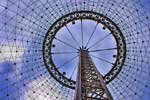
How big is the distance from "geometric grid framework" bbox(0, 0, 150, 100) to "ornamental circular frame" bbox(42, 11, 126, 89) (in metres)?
0.69

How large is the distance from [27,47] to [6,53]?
4152mm

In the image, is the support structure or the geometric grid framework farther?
the geometric grid framework

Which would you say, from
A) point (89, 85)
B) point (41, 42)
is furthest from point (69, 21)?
point (89, 85)

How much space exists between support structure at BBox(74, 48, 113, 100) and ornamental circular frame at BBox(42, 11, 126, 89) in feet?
33.5

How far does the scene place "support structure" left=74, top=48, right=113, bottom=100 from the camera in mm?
26031

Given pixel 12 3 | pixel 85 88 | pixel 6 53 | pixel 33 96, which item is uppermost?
pixel 12 3

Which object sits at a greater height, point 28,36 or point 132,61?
point 28,36

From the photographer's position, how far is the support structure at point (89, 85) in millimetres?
26031

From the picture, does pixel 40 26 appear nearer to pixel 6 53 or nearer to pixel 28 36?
pixel 28 36

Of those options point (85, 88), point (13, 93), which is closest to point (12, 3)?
point (13, 93)

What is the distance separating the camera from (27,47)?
170 feet

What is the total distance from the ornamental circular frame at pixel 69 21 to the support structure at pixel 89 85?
1020 centimetres

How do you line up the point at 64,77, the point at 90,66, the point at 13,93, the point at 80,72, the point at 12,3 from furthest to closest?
the point at 64,77 → the point at 13,93 → the point at 12,3 → the point at 90,66 → the point at 80,72

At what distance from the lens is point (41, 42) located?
170 feet
